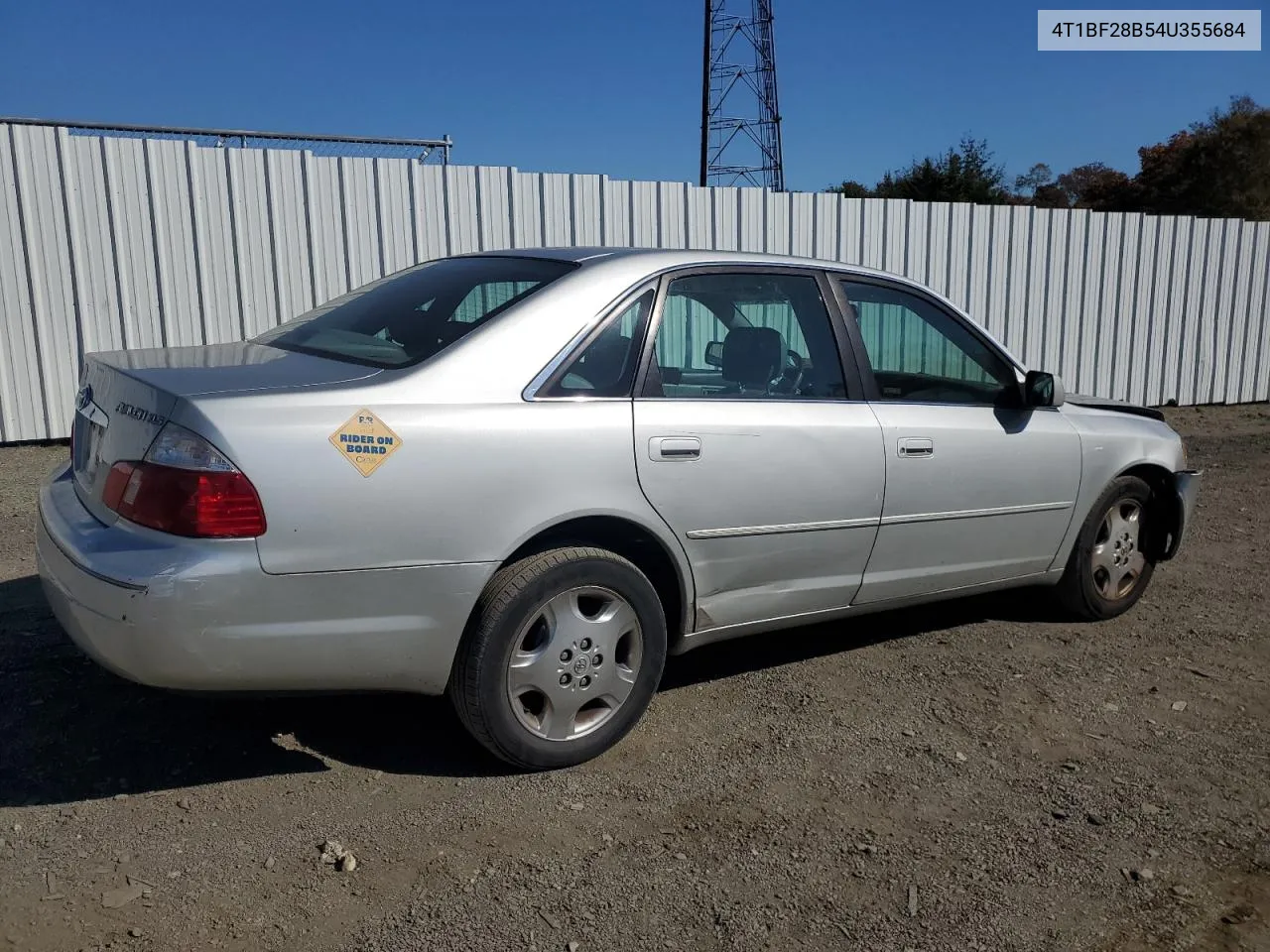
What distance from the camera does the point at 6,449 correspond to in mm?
8430

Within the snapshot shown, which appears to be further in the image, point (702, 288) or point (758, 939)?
point (702, 288)

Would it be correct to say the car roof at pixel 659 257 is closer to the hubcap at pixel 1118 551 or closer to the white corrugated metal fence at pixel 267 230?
the hubcap at pixel 1118 551

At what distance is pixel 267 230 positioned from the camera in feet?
29.1

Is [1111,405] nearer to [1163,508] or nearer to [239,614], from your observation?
[1163,508]

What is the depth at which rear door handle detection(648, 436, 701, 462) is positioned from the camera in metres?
3.45

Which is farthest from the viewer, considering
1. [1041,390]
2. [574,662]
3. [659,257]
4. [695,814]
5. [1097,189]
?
[1097,189]

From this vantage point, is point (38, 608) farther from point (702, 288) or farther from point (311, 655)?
point (702, 288)

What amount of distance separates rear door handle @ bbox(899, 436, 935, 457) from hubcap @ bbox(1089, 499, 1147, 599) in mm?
1315

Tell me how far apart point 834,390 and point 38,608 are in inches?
138

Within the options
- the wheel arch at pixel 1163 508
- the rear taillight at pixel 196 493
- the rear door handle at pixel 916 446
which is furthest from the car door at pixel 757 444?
the wheel arch at pixel 1163 508

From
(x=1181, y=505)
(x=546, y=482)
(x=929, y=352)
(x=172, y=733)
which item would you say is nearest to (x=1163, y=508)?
(x=1181, y=505)

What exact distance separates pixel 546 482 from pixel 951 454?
1.82 m

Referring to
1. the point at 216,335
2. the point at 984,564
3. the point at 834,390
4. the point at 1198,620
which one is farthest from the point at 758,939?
the point at 216,335

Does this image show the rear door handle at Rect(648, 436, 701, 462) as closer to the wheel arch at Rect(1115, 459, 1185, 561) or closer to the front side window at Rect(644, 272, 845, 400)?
the front side window at Rect(644, 272, 845, 400)
